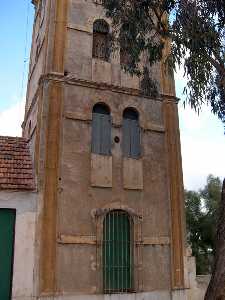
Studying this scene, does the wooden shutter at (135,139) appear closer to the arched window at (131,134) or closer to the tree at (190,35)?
the arched window at (131,134)

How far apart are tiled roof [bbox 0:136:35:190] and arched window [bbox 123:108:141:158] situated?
3.43 m

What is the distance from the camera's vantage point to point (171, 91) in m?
14.8

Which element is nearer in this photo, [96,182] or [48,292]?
[48,292]

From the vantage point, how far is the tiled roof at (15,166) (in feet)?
38.0

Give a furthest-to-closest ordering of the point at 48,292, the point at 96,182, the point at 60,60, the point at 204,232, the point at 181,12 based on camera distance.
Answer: the point at 204,232
the point at 60,60
the point at 96,182
the point at 48,292
the point at 181,12

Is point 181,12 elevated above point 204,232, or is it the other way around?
point 181,12

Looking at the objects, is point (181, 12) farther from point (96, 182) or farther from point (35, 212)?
point (35, 212)

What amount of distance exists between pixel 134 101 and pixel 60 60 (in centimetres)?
308

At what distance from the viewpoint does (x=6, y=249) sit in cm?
1104

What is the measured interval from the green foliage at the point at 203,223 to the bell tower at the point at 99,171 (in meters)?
20.5

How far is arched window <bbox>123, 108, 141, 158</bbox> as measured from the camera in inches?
527

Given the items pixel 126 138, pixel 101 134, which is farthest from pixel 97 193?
pixel 126 138

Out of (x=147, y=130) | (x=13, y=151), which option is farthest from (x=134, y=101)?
(x=13, y=151)

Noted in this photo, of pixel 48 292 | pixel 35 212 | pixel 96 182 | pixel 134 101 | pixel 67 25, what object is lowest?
pixel 48 292
